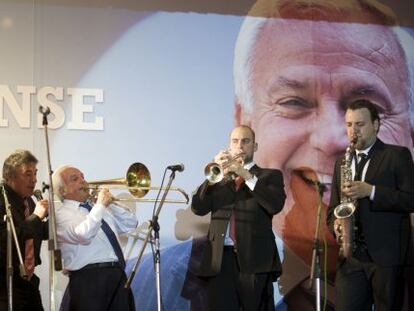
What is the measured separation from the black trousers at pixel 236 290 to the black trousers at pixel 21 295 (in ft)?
4.25

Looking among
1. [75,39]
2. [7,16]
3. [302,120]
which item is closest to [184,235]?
[302,120]

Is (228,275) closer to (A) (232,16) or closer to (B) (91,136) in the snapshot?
(B) (91,136)

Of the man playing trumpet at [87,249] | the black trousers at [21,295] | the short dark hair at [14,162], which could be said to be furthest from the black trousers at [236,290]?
the short dark hair at [14,162]

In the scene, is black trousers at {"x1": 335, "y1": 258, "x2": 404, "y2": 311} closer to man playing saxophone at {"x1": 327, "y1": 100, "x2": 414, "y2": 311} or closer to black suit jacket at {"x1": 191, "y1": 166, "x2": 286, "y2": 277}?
man playing saxophone at {"x1": 327, "y1": 100, "x2": 414, "y2": 311}

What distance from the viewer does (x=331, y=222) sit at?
5605 mm

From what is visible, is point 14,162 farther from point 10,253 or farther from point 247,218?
point 247,218

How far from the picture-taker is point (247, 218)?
5738 mm

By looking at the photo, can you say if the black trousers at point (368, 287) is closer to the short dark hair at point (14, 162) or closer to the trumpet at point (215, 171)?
the trumpet at point (215, 171)

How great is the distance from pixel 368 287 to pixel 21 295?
7.99ft

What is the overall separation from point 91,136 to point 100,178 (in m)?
0.38

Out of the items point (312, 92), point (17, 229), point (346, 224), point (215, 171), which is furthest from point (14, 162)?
point (312, 92)

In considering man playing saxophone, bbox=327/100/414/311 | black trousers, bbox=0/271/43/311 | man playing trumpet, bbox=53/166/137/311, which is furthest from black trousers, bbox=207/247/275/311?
black trousers, bbox=0/271/43/311

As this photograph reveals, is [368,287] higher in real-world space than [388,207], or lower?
lower

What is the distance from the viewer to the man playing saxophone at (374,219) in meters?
5.30
